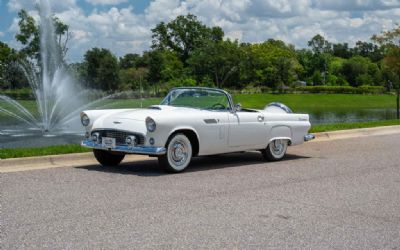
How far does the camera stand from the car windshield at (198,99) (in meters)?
10.8

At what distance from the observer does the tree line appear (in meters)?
60.8

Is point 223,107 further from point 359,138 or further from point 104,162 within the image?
point 359,138

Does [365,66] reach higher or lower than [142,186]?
higher

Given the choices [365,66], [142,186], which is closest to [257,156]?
[142,186]

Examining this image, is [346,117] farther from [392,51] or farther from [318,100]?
[318,100]

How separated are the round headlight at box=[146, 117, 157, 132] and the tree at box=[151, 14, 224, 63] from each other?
104 m

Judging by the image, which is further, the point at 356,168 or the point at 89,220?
the point at 356,168

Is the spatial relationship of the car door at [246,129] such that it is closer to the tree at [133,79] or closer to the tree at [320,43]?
the tree at [133,79]

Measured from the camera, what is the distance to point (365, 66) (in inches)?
4899

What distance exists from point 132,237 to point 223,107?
5.47 m

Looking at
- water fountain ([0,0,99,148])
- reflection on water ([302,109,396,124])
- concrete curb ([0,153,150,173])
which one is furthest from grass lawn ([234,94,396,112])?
concrete curb ([0,153,150,173])

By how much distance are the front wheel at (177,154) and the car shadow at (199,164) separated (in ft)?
0.54

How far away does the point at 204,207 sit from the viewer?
7.14m

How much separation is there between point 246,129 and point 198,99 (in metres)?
1.01
